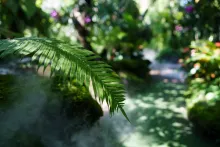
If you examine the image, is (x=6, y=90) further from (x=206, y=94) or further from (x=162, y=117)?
(x=206, y=94)

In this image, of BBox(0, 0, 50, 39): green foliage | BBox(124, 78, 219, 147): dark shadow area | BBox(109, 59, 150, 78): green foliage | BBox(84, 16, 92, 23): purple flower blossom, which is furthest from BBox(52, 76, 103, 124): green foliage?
BBox(84, 16, 92, 23): purple flower blossom

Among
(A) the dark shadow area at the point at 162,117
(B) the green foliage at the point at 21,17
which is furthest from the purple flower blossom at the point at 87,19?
(A) the dark shadow area at the point at 162,117

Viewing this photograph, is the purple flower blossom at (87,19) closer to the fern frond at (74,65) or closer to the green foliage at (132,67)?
the green foliage at (132,67)

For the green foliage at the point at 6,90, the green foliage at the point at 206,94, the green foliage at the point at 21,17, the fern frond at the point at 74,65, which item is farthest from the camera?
the green foliage at the point at 21,17

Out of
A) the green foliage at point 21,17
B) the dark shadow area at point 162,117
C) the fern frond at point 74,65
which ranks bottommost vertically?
the dark shadow area at point 162,117

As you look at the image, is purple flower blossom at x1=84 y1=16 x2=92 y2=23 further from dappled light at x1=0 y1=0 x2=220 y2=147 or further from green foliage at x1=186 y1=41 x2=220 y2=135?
green foliage at x1=186 y1=41 x2=220 y2=135

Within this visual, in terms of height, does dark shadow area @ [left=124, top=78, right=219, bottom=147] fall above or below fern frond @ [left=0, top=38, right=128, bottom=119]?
below

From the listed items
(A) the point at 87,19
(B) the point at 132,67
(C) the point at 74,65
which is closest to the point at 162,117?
(C) the point at 74,65

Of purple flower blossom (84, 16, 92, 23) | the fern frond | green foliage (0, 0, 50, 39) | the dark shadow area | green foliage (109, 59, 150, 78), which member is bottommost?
the dark shadow area

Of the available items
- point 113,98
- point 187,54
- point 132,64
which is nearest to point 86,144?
point 113,98
